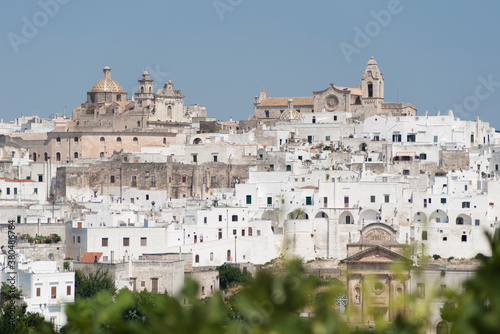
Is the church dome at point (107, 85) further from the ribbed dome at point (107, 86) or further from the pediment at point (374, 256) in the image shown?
the pediment at point (374, 256)

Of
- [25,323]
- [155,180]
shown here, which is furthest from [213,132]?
[25,323]

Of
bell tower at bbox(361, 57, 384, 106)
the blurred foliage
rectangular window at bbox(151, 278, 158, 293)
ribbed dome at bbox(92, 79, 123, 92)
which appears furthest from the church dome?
the blurred foliage

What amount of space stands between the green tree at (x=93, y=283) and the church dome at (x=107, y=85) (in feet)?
112

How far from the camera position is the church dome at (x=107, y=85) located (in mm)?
77500

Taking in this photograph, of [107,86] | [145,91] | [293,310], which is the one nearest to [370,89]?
[145,91]

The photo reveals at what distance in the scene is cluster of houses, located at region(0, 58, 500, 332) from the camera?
48344mm

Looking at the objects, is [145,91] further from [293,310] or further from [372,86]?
[293,310]

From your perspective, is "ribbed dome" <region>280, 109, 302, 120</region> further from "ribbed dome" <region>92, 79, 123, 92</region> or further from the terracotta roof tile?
"ribbed dome" <region>92, 79, 123, 92</region>

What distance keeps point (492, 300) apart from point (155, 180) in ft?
183

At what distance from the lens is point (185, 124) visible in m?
72.5

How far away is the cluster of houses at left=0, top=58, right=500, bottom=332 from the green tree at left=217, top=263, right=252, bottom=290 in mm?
734

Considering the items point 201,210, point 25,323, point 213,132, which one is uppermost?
point 213,132

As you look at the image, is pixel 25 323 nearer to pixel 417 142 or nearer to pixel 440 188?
pixel 440 188

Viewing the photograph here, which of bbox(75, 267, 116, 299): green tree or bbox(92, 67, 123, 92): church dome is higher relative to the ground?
bbox(92, 67, 123, 92): church dome
